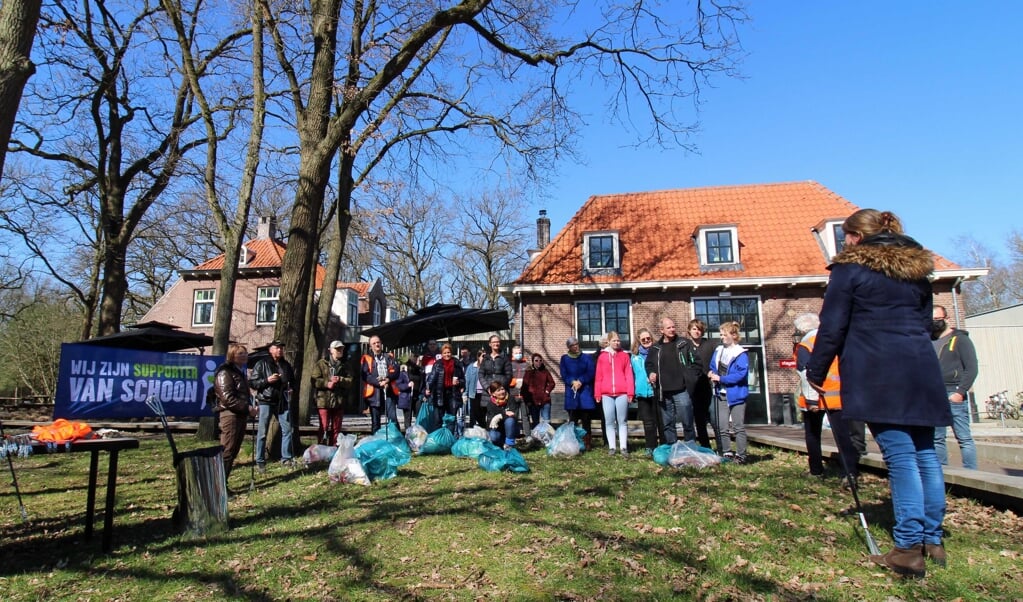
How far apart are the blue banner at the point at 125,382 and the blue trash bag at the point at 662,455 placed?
8.83m

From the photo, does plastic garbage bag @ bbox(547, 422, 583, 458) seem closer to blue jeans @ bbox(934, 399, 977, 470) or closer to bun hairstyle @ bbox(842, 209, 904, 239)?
blue jeans @ bbox(934, 399, 977, 470)

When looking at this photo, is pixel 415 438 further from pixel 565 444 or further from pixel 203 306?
pixel 203 306

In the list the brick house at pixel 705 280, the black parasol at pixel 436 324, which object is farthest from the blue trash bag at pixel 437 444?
the brick house at pixel 705 280

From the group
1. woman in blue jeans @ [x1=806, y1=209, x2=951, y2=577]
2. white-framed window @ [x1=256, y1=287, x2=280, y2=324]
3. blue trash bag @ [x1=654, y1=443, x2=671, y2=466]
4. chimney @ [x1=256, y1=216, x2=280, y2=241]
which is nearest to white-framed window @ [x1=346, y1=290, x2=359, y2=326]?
white-framed window @ [x1=256, y1=287, x2=280, y2=324]

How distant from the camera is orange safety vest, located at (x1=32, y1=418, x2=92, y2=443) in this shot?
172 inches

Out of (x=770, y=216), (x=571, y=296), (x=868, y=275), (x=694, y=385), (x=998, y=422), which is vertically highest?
(x=770, y=216)

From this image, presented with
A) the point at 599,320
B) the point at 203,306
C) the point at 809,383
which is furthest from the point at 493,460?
the point at 203,306

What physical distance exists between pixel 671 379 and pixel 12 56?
719 cm

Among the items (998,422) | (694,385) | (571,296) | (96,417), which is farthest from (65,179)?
(998,422)

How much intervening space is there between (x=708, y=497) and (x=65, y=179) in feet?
67.3

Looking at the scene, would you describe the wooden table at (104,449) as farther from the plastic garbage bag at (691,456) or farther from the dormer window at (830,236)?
the dormer window at (830,236)

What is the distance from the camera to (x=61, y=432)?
14.6ft

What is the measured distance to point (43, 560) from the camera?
430 centimetres

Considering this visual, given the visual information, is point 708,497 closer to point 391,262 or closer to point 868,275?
point 868,275
